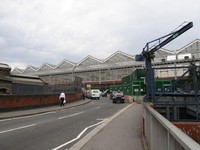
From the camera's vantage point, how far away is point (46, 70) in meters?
155

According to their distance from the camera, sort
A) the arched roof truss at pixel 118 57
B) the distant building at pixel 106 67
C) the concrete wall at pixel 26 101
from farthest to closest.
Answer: the arched roof truss at pixel 118 57 < the distant building at pixel 106 67 < the concrete wall at pixel 26 101

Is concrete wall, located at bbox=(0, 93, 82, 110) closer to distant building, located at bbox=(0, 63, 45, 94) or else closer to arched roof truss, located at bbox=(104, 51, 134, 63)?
distant building, located at bbox=(0, 63, 45, 94)

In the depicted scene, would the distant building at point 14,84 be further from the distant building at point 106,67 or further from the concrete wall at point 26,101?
the distant building at point 106,67

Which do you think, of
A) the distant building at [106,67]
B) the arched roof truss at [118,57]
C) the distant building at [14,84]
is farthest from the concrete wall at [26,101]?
the arched roof truss at [118,57]

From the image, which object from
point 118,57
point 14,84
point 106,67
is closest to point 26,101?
point 14,84

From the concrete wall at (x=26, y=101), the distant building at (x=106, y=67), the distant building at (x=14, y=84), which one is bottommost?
the concrete wall at (x=26, y=101)

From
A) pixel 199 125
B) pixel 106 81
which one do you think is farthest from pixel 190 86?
pixel 106 81

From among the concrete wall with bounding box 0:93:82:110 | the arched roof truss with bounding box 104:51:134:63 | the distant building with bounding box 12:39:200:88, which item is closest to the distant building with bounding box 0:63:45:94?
the concrete wall with bounding box 0:93:82:110

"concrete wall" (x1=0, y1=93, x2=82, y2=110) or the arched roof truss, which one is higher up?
the arched roof truss

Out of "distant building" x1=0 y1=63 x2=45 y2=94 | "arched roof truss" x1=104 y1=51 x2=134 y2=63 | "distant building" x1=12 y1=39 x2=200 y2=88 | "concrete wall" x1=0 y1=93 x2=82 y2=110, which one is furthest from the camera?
"arched roof truss" x1=104 y1=51 x2=134 y2=63

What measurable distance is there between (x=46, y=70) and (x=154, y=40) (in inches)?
5292

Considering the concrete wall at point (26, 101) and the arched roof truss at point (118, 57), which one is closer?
the concrete wall at point (26, 101)

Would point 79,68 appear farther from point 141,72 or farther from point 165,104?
point 165,104

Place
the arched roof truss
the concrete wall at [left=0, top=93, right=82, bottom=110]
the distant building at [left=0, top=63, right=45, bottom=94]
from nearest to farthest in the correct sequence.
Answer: the concrete wall at [left=0, top=93, right=82, bottom=110]
the distant building at [left=0, top=63, right=45, bottom=94]
the arched roof truss
